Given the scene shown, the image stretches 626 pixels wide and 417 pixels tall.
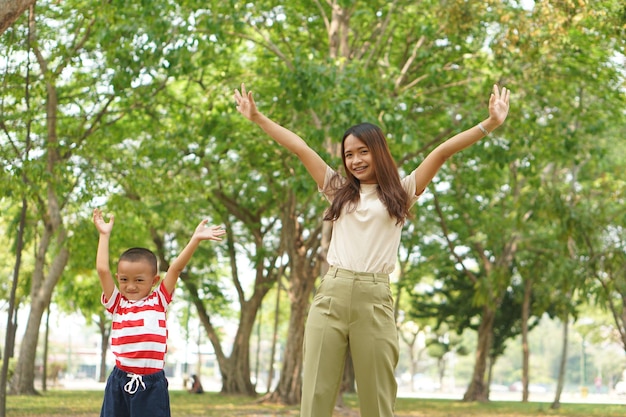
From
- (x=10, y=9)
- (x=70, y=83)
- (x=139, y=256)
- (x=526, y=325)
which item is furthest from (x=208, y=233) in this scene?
(x=526, y=325)

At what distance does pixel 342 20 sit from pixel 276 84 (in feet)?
7.30

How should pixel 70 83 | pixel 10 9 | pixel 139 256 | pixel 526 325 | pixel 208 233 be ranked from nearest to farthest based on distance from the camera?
pixel 208 233, pixel 139 256, pixel 10 9, pixel 70 83, pixel 526 325

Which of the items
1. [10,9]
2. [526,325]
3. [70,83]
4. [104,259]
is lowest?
[104,259]

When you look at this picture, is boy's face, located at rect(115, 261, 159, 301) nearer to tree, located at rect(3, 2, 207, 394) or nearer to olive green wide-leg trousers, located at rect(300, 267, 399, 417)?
olive green wide-leg trousers, located at rect(300, 267, 399, 417)

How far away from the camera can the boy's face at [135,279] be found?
482 cm

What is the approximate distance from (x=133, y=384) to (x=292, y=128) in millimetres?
14062

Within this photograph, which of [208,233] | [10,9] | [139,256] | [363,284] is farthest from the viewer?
[10,9]

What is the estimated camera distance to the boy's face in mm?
4820

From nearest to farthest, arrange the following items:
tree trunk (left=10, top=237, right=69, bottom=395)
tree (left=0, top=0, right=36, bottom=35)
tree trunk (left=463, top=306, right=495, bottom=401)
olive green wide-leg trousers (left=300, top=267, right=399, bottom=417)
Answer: olive green wide-leg trousers (left=300, top=267, right=399, bottom=417) → tree (left=0, top=0, right=36, bottom=35) → tree trunk (left=10, top=237, right=69, bottom=395) → tree trunk (left=463, top=306, right=495, bottom=401)

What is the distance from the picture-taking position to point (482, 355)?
27.7 metres

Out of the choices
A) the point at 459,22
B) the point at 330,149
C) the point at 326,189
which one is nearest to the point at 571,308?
the point at 330,149

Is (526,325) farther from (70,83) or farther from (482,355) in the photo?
(70,83)

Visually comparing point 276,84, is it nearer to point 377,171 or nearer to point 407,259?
point 407,259

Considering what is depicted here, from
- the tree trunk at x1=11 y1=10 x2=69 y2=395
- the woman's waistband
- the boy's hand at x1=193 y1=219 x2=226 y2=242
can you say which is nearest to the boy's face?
the boy's hand at x1=193 y1=219 x2=226 y2=242
